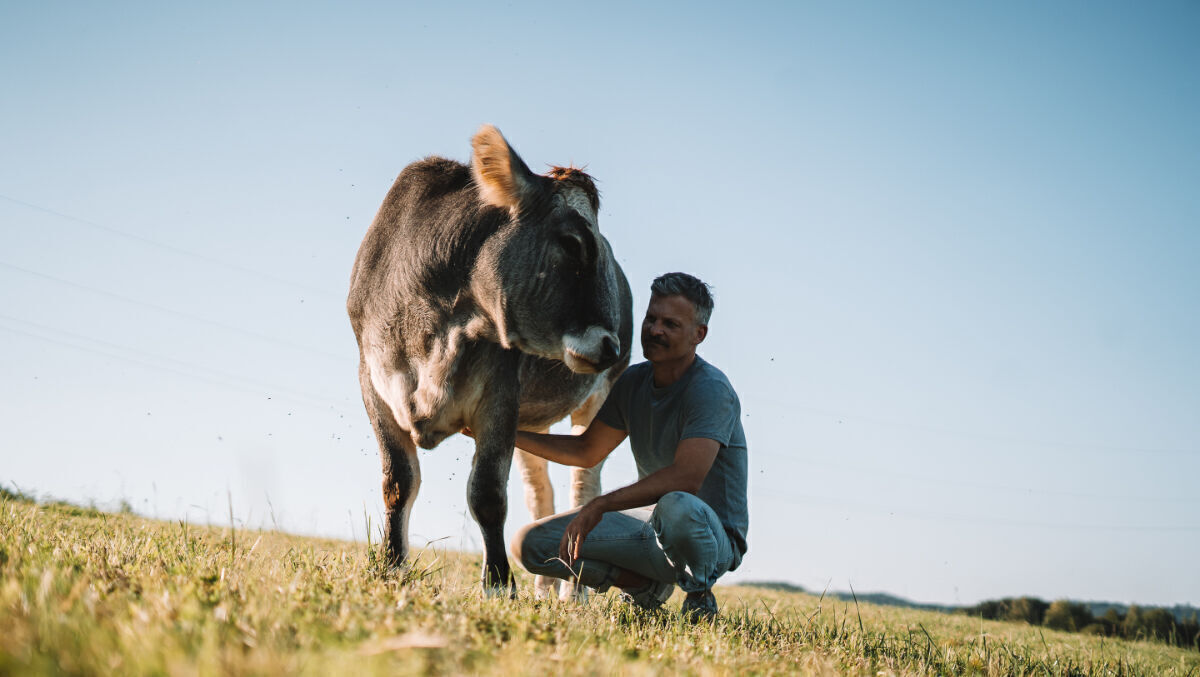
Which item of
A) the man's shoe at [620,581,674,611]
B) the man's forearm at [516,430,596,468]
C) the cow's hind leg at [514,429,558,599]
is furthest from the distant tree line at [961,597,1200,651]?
the man's forearm at [516,430,596,468]

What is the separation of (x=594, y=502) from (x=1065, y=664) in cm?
335

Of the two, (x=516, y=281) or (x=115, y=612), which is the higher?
(x=516, y=281)

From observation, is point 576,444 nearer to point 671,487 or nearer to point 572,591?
point 572,591

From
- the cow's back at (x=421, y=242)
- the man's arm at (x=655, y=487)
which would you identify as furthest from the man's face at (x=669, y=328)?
the cow's back at (x=421, y=242)

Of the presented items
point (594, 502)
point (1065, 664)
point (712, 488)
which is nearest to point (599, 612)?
point (594, 502)

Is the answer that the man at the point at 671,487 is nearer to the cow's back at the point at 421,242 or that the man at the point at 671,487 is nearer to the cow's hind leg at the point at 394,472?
the cow's hind leg at the point at 394,472

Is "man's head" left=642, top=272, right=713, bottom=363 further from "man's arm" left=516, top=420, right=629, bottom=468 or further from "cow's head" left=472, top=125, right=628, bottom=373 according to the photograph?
"man's arm" left=516, top=420, right=629, bottom=468

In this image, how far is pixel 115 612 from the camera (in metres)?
2.29

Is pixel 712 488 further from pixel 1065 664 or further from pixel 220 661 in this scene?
pixel 220 661

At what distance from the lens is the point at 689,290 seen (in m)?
5.70

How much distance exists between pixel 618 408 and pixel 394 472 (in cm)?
161

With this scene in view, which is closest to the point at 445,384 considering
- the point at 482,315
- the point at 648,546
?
the point at 482,315

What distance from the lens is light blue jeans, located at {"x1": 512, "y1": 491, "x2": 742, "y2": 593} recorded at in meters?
5.04

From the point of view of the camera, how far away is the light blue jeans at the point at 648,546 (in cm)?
504
